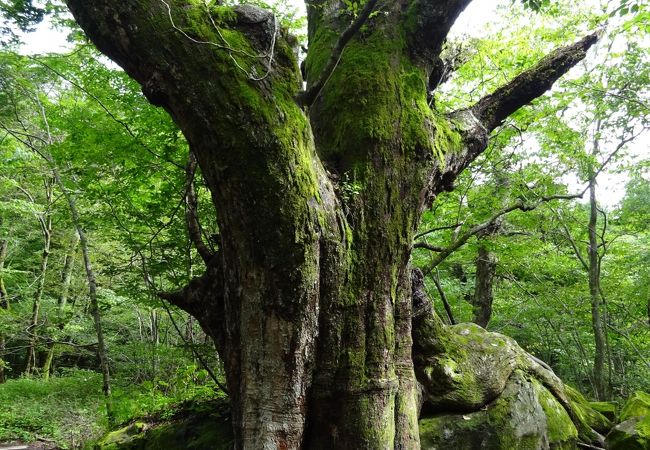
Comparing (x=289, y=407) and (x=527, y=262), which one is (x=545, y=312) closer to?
(x=527, y=262)

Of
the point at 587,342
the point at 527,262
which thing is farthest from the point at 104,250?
the point at 587,342

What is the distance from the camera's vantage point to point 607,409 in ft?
18.3

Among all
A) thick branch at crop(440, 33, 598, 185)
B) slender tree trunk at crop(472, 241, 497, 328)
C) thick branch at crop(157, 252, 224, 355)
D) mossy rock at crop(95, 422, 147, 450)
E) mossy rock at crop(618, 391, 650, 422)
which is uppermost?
thick branch at crop(440, 33, 598, 185)

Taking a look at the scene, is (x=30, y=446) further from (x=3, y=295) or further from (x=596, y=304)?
(x=596, y=304)

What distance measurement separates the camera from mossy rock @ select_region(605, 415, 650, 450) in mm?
4172

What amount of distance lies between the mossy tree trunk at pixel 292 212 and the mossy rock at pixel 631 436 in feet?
9.45

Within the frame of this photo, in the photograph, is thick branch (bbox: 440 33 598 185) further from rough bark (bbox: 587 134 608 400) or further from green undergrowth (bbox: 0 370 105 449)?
green undergrowth (bbox: 0 370 105 449)

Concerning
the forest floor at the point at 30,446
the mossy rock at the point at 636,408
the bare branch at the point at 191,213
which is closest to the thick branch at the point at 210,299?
the bare branch at the point at 191,213

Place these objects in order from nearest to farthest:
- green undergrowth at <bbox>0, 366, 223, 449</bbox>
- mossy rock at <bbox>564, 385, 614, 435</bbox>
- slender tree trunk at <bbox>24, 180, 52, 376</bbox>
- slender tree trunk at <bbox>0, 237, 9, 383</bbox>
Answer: mossy rock at <bbox>564, 385, 614, 435</bbox> → green undergrowth at <bbox>0, 366, 223, 449</bbox> → slender tree trunk at <bbox>0, 237, 9, 383</bbox> → slender tree trunk at <bbox>24, 180, 52, 376</bbox>

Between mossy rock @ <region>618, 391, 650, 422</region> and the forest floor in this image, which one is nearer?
mossy rock @ <region>618, 391, 650, 422</region>

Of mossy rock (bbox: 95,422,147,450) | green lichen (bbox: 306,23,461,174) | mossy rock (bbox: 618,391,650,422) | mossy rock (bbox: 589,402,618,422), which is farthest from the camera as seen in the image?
mossy rock (bbox: 589,402,618,422)

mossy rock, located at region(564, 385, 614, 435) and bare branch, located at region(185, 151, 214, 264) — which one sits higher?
bare branch, located at region(185, 151, 214, 264)

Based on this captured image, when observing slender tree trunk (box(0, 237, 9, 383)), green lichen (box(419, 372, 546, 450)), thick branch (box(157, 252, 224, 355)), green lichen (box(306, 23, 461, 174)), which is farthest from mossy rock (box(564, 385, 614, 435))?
slender tree trunk (box(0, 237, 9, 383))

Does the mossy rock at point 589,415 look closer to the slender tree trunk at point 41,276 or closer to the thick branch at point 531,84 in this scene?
the thick branch at point 531,84
